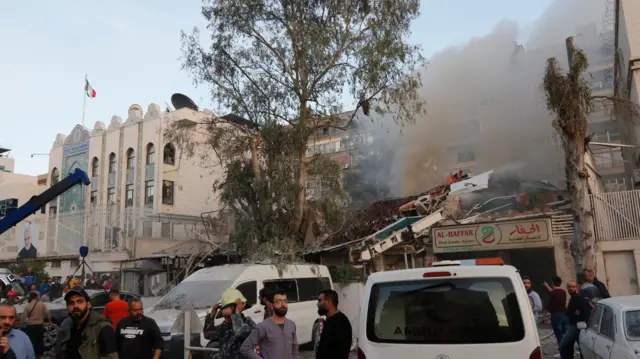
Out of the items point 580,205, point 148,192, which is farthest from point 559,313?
point 148,192

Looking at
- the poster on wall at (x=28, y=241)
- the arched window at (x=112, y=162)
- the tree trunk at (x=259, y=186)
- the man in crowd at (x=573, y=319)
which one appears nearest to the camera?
the man in crowd at (x=573, y=319)

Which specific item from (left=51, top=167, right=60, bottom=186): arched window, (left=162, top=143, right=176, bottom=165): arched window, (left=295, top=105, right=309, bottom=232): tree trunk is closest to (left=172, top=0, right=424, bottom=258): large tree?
(left=295, top=105, right=309, bottom=232): tree trunk

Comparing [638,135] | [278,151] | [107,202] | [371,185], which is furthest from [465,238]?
[107,202]

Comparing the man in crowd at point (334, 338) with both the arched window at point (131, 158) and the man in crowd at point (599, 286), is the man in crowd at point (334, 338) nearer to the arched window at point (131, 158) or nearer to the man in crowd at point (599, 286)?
the man in crowd at point (599, 286)

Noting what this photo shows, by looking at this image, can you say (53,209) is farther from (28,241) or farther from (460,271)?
(460,271)

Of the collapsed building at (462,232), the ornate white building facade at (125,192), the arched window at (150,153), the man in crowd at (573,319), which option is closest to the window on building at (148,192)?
the ornate white building facade at (125,192)

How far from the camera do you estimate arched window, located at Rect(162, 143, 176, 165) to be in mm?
31219

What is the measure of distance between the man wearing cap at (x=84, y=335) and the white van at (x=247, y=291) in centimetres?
426

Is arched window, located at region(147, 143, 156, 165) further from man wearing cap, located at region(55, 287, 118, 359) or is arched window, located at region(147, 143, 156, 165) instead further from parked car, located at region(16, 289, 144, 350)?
man wearing cap, located at region(55, 287, 118, 359)

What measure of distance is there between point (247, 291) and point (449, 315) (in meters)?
5.93

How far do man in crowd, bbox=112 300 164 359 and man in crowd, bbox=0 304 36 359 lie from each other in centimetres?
126

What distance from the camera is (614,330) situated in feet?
18.4

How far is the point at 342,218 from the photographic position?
1667cm

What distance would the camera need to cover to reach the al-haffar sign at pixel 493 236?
51.7ft
